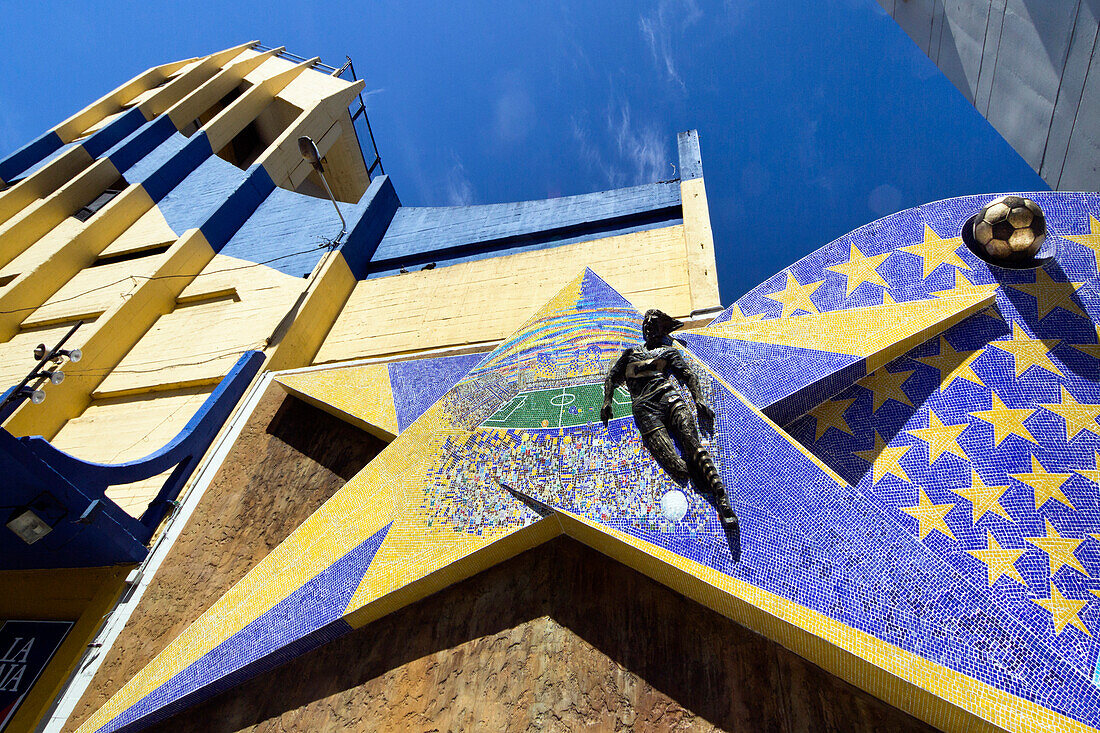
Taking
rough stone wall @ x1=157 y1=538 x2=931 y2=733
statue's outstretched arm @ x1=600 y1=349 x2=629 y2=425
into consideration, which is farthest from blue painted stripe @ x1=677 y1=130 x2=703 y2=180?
rough stone wall @ x1=157 y1=538 x2=931 y2=733

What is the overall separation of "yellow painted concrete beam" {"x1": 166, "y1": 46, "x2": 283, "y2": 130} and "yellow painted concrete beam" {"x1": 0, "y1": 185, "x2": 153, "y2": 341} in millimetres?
4766

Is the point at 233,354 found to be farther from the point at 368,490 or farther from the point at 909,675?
the point at 909,675

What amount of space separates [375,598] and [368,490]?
4.18 feet

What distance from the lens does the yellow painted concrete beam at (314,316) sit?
11453 millimetres

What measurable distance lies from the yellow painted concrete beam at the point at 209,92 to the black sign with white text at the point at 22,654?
1910 centimetres

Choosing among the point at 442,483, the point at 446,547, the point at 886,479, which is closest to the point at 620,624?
the point at 446,547

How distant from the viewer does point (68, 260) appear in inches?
609

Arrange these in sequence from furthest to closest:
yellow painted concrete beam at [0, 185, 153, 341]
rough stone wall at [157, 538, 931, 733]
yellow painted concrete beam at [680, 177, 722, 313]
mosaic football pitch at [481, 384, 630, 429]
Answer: yellow painted concrete beam at [0, 185, 153, 341]
yellow painted concrete beam at [680, 177, 722, 313]
mosaic football pitch at [481, 384, 630, 429]
rough stone wall at [157, 538, 931, 733]

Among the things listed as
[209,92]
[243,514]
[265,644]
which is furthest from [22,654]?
[209,92]

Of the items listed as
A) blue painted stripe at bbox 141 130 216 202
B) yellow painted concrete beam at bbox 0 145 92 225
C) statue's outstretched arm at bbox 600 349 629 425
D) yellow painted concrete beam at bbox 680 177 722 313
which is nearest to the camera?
statue's outstretched arm at bbox 600 349 629 425

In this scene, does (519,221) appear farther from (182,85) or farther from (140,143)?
(182,85)

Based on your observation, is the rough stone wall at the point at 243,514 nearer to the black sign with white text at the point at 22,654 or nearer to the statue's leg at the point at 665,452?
the black sign with white text at the point at 22,654

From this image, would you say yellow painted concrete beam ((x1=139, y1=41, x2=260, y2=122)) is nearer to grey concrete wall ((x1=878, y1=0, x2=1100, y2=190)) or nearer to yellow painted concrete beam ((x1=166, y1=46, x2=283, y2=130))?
yellow painted concrete beam ((x1=166, y1=46, x2=283, y2=130))

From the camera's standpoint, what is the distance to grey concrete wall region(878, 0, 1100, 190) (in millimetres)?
7047
